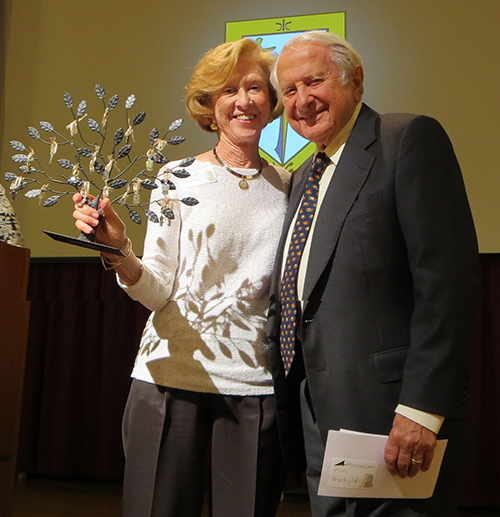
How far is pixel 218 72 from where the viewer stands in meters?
1.74

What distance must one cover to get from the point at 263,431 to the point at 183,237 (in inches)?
22.2

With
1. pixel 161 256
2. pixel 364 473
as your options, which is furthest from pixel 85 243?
pixel 364 473

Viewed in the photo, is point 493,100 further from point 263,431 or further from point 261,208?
point 263,431

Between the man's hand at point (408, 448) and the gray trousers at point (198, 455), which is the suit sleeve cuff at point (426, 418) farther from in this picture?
the gray trousers at point (198, 455)

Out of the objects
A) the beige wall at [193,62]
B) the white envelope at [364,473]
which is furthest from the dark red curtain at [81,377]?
the white envelope at [364,473]

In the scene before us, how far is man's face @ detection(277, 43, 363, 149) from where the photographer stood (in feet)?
5.00

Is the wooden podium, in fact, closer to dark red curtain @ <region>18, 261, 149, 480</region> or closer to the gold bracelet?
the gold bracelet

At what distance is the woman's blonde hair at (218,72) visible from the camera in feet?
5.70

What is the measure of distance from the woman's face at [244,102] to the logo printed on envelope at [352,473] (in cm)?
94

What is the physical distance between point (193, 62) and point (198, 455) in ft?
11.8

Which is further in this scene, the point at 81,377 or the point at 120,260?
the point at 81,377

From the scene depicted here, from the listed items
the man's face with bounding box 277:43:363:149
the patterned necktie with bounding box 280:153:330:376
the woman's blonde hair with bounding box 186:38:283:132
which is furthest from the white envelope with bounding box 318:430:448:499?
the woman's blonde hair with bounding box 186:38:283:132

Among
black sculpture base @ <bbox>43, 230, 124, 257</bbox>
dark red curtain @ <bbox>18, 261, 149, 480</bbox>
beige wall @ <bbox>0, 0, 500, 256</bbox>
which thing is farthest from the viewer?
dark red curtain @ <bbox>18, 261, 149, 480</bbox>

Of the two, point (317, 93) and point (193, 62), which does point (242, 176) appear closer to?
point (317, 93)
